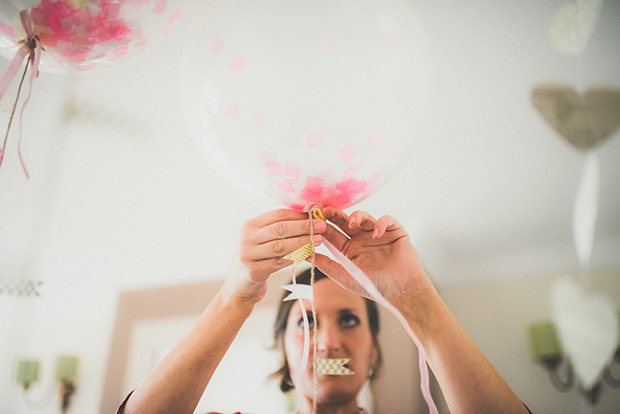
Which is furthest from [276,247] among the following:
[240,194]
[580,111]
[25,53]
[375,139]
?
[580,111]

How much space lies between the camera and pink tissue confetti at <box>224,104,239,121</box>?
0.61 meters

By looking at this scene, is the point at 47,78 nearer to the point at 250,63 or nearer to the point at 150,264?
the point at 150,264

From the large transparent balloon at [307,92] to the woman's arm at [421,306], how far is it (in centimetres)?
9

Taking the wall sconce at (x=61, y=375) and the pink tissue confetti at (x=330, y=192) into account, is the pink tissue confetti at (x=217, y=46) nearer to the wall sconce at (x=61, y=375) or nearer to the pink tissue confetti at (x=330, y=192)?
the pink tissue confetti at (x=330, y=192)

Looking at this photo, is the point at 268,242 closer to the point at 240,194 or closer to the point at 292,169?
the point at 292,169

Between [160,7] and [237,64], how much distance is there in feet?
0.83

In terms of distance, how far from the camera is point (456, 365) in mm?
675

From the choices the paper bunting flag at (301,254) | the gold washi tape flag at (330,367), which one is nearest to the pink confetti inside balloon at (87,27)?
the paper bunting flag at (301,254)

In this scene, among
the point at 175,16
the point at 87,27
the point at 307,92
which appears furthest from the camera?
the point at 175,16

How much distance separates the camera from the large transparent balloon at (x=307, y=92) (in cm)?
59

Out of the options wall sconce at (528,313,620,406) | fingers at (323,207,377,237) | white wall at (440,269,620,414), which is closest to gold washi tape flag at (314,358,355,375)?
fingers at (323,207,377,237)

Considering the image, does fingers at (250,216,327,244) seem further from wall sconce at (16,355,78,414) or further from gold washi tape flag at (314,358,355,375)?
wall sconce at (16,355,78,414)

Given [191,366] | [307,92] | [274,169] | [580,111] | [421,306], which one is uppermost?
[580,111]

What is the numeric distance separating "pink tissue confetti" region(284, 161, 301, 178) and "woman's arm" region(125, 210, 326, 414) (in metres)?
0.08
